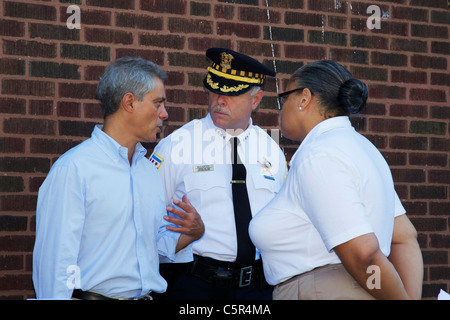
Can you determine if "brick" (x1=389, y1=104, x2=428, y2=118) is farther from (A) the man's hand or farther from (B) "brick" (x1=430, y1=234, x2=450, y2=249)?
(A) the man's hand

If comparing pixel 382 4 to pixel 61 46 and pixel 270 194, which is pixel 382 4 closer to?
pixel 270 194

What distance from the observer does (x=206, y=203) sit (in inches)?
140

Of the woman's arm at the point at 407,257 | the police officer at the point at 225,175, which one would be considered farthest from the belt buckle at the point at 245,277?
the woman's arm at the point at 407,257

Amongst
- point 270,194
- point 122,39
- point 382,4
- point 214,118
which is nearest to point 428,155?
point 382,4

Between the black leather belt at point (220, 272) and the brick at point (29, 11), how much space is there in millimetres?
1932

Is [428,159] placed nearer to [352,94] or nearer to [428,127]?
[428,127]

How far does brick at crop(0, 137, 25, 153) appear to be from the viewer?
363 centimetres

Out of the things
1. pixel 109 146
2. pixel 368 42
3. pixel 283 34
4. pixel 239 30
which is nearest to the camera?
pixel 109 146

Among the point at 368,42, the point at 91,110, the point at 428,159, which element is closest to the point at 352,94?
the point at 91,110

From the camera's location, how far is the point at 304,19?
4.34 m

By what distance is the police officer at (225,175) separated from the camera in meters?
3.43

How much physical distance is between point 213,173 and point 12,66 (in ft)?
5.03

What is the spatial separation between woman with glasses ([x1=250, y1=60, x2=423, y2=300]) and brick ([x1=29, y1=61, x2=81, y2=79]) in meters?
1.77

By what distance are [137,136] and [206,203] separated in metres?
0.81
